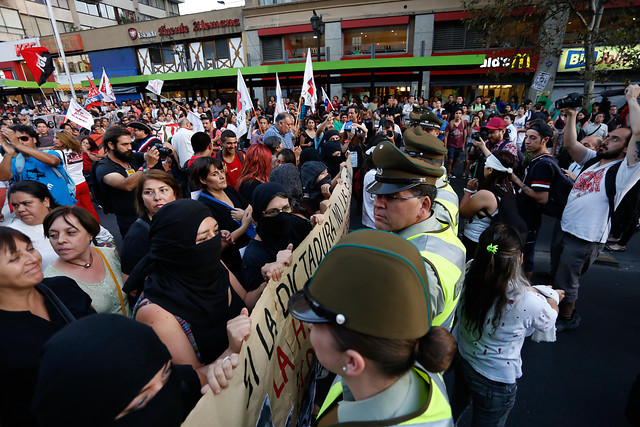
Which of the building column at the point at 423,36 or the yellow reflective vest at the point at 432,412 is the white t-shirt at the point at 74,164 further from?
the building column at the point at 423,36

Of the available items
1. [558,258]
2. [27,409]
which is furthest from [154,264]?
[558,258]

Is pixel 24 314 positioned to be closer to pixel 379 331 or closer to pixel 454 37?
pixel 379 331

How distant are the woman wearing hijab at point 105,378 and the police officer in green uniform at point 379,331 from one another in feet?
Result: 1.59

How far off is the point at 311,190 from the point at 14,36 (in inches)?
2087

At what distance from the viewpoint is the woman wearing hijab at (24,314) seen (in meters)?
1.28

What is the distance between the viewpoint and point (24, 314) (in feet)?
4.85

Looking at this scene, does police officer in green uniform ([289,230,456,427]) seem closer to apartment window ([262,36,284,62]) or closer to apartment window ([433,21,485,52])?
apartment window ([433,21,485,52])

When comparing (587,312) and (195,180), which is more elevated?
(195,180)

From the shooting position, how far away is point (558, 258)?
3531mm

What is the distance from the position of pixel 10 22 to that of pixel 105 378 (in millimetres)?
55132

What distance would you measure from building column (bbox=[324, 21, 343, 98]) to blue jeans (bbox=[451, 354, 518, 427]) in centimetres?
2374

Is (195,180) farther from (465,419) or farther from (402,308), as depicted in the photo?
(465,419)

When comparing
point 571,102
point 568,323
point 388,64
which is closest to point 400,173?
point 571,102

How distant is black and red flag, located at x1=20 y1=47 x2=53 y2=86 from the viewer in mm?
12602
